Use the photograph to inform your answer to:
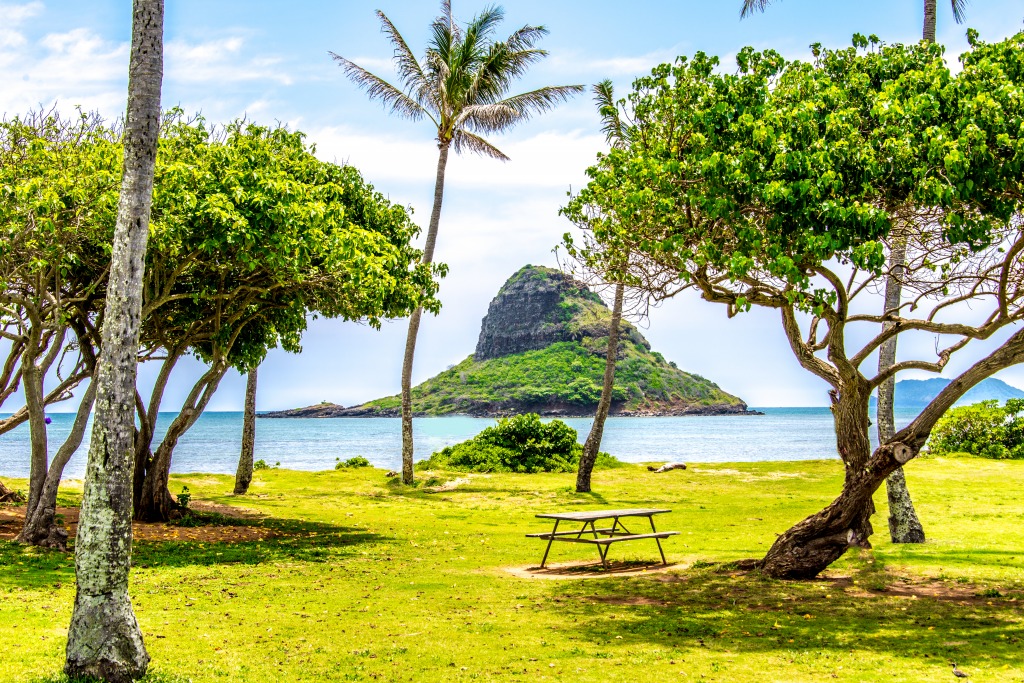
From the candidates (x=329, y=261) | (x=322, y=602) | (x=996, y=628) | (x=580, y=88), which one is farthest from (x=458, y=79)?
(x=996, y=628)

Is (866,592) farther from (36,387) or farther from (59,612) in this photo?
(36,387)

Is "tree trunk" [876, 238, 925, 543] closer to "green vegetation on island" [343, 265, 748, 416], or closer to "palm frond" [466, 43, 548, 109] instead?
"palm frond" [466, 43, 548, 109]

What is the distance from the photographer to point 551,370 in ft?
482

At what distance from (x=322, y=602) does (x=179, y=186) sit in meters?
7.03

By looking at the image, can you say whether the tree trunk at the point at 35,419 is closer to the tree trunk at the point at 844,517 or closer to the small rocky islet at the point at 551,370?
the tree trunk at the point at 844,517

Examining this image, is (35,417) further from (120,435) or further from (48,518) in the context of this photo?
(120,435)

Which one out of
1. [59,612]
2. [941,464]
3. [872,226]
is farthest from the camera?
[941,464]

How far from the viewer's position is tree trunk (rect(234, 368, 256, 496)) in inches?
1003

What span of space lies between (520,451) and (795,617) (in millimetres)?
25344

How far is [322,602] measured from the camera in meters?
11.3

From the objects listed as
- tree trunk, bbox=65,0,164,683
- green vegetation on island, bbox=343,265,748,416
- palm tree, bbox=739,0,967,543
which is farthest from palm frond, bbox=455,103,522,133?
green vegetation on island, bbox=343,265,748,416

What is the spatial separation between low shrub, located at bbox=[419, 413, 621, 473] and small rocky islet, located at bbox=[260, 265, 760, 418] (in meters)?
100.0

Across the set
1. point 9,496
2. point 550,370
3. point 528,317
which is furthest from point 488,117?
point 528,317

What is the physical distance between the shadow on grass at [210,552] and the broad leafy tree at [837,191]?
7.60m
